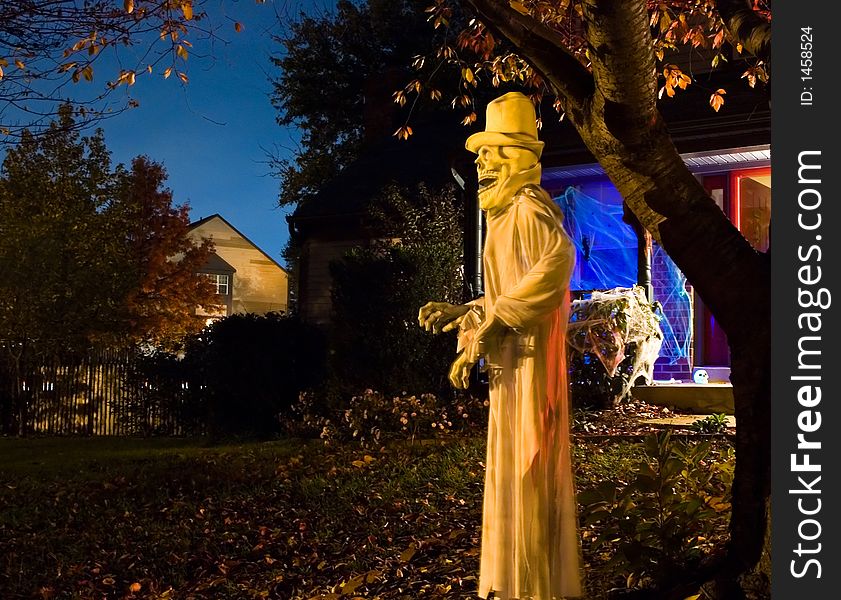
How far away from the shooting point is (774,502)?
3.12m

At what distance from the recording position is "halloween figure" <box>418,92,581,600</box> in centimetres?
310

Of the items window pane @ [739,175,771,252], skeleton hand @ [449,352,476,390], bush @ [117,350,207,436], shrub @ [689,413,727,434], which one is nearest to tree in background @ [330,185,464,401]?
shrub @ [689,413,727,434]

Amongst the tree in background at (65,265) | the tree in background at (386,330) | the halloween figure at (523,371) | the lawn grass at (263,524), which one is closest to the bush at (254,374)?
the tree in background at (386,330)

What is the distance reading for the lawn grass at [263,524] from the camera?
547 cm

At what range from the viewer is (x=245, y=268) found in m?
47.7

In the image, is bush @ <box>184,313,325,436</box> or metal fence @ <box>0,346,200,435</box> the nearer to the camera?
bush @ <box>184,313,325,436</box>

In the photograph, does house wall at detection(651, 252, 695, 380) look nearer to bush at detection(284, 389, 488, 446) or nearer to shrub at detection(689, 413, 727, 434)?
bush at detection(284, 389, 488, 446)

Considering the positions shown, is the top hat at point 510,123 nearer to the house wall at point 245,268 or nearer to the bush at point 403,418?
the bush at point 403,418

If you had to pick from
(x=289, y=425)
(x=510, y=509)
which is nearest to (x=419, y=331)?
(x=289, y=425)

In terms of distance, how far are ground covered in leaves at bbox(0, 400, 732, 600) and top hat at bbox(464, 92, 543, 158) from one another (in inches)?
85.4

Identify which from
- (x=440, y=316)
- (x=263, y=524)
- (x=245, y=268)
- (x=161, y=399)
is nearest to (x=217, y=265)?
(x=245, y=268)

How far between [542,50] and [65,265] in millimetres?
18047

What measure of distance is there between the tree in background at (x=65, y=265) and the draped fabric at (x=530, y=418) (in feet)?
44.8

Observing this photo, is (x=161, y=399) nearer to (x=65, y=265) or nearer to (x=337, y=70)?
(x=65, y=265)
